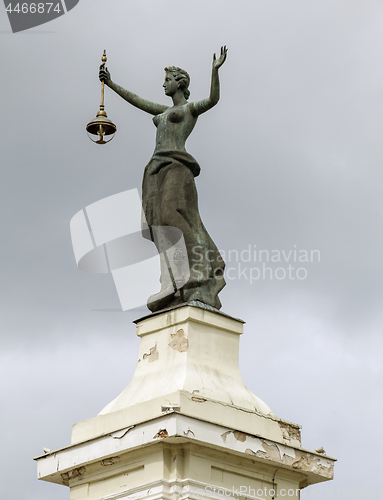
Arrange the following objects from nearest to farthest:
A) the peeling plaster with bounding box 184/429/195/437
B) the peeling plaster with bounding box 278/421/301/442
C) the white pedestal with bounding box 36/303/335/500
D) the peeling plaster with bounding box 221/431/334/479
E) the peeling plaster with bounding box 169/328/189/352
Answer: the peeling plaster with bounding box 184/429/195/437
the white pedestal with bounding box 36/303/335/500
the peeling plaster with bounding box 221/431/334/479
the peeling plaster with bounding box 278/421/301/442
the peeling plaster with bounding box 169/328/189/352

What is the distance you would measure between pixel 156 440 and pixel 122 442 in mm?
556

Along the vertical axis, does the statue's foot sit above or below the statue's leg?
below

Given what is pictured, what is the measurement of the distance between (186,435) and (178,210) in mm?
3195

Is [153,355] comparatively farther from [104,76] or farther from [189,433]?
[104,76]

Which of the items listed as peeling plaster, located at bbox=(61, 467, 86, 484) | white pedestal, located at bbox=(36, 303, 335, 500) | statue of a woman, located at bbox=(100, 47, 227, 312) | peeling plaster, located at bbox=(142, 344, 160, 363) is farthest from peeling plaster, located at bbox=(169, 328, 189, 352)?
peeling plaster, located at bbox=(61, 467, 86, 484)

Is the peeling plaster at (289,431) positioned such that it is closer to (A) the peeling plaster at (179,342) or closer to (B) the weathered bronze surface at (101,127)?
(A) the peeling plaster at (179,342)

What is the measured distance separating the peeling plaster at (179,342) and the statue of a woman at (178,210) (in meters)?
0.51

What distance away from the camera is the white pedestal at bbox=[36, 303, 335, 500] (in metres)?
10.3

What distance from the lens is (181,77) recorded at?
41.3ft

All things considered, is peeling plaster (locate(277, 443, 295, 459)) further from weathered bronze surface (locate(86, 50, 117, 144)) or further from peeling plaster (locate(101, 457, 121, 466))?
weathered bronze surface (locate(86, 50, 117, 144))

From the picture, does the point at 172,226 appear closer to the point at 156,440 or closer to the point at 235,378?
the point at 235,378

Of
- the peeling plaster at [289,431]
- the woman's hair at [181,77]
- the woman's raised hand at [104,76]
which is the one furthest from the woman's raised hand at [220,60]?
the peeling plaster at [289,431]

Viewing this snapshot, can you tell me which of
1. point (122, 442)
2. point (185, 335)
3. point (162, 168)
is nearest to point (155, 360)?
point (185, 335)

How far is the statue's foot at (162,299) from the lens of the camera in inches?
466
